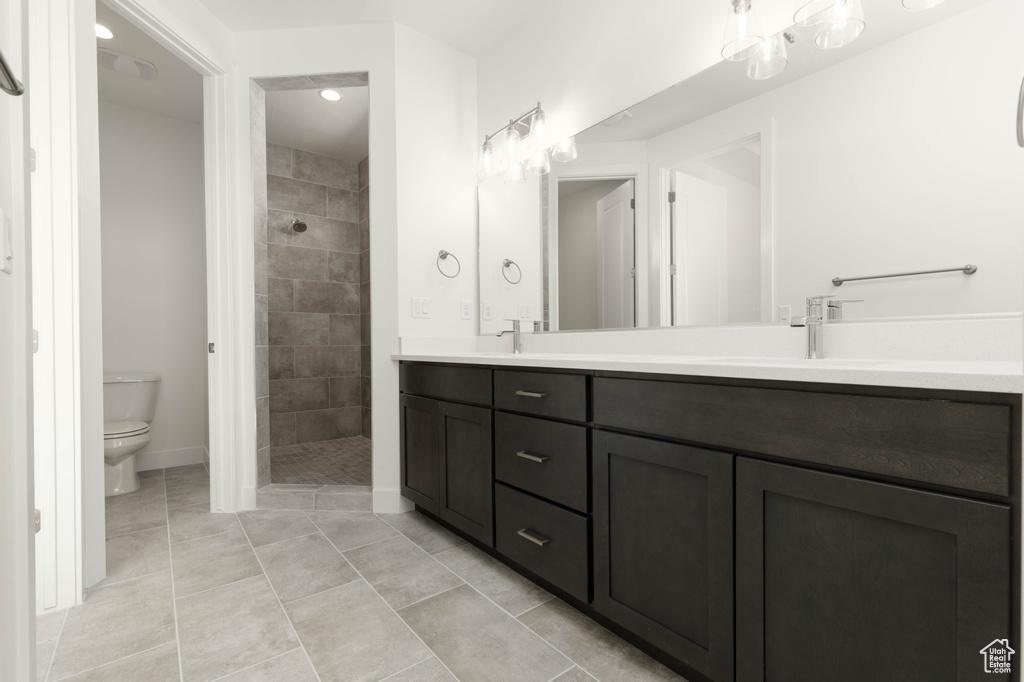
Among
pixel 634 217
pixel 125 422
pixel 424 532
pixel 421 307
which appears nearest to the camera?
pixel 634 217

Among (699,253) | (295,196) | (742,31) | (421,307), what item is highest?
(295,196)

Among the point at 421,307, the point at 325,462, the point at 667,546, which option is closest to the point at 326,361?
the point at 325,462

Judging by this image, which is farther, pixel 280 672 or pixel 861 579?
pixel 280 672

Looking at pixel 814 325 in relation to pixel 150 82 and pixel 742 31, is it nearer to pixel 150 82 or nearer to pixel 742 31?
pixel 742 31

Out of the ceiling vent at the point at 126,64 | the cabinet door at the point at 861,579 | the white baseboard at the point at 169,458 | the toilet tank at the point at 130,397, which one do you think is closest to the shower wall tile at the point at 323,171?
the ceiling vent at the point at 126,64

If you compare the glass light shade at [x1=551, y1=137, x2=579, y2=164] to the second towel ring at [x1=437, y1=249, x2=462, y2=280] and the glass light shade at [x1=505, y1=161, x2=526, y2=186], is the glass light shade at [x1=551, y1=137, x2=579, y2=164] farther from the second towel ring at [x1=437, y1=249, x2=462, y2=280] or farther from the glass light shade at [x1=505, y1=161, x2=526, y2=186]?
the second towel ring at [x1=437, y1=249, x2=462, y2=280]

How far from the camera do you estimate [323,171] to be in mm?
4027

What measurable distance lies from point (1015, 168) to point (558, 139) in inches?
65.5

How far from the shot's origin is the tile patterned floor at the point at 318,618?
1256 millimetres

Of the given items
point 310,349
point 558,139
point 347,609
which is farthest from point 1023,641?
point 310,349

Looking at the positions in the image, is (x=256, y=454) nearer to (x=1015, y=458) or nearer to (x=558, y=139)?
(x=558, y=139)

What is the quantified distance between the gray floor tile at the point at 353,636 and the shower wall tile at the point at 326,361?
8.47ft

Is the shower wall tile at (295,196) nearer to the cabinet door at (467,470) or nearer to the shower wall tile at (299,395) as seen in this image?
the shower wall tile at (299,395)

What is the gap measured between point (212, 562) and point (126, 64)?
9.50 feet
